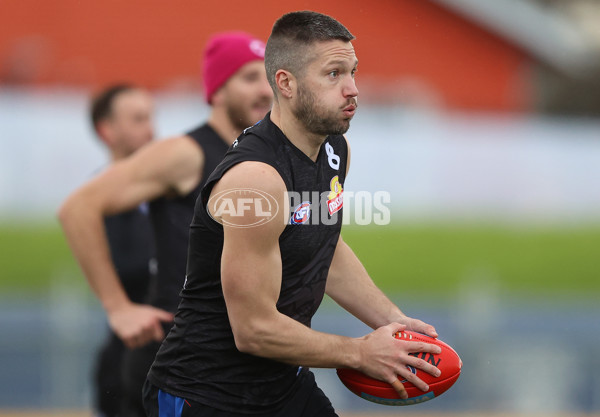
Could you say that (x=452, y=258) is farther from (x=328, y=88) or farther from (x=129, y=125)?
(x=328, y=88)

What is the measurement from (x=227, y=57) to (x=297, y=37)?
1.52 m

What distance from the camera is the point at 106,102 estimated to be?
21.5 feet

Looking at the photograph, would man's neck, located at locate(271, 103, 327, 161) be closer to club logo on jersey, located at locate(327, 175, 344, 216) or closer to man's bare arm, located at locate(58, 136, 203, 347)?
club logo on jersey, located at locate(327, 175, 344, 216)

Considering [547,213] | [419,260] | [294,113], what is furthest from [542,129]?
[294,113]

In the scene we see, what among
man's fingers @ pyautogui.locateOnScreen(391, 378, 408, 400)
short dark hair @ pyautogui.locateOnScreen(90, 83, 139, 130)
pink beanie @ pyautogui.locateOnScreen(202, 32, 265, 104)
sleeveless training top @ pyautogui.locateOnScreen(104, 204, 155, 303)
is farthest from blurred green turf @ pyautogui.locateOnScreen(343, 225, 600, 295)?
man's fingers @ pyautogui.locateOnScreen(391, 378, 408, 400)

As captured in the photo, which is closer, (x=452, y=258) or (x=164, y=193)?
(x=164, y=193)

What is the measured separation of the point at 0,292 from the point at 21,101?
2185 millimetres

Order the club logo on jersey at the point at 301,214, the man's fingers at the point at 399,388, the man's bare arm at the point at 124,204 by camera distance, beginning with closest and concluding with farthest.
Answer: the club logo on jersey at the point at 301,214, the man's fingers at the point at 399,388, the man's bare arm at the point at 124,204

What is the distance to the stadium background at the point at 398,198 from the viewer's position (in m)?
9.74

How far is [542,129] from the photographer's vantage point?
38.1 ft

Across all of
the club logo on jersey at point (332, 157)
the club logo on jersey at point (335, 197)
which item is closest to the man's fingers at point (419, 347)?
the club logo on jersey at point (335, 197)

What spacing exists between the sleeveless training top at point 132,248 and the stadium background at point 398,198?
218 cm

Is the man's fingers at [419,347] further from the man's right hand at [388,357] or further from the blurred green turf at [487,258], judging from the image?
the blurred green turf at [487,258]

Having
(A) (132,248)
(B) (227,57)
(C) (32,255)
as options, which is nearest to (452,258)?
(C) (32,255)
